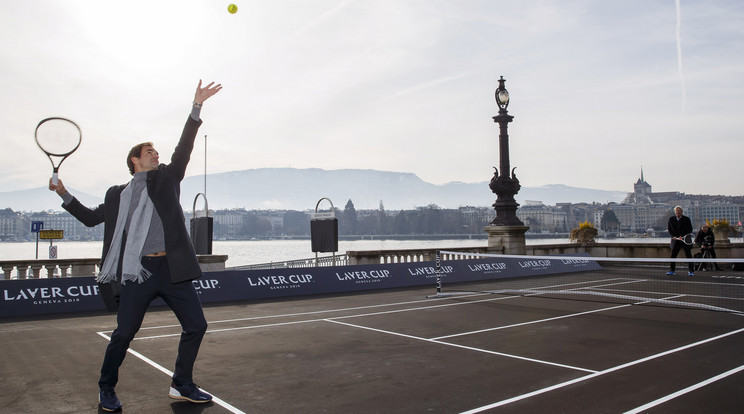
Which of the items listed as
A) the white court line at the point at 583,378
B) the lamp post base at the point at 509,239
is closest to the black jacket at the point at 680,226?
the lamp post base at the point at 509,239

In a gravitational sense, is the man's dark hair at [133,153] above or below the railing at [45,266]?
above

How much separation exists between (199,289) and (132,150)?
950 centimetres

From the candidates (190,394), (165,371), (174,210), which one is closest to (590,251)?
(165,371)

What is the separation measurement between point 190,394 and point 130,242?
158 centimetres

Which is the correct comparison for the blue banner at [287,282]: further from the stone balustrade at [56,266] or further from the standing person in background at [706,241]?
the standing person in background at [706,241]

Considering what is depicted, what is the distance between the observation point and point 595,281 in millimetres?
19672

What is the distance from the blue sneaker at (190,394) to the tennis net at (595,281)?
33.0 ft

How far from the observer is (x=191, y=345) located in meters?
5.55

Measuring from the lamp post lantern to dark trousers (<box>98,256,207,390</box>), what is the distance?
66.7ft

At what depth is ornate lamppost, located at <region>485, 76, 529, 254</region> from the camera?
24.6 meters

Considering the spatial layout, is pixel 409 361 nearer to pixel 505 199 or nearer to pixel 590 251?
pixel 505 199

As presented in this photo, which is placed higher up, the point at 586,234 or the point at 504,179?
the point at 504,179

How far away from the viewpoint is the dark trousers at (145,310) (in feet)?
17.5

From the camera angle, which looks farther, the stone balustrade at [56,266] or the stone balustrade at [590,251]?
the stone balustrade at [590,251]
